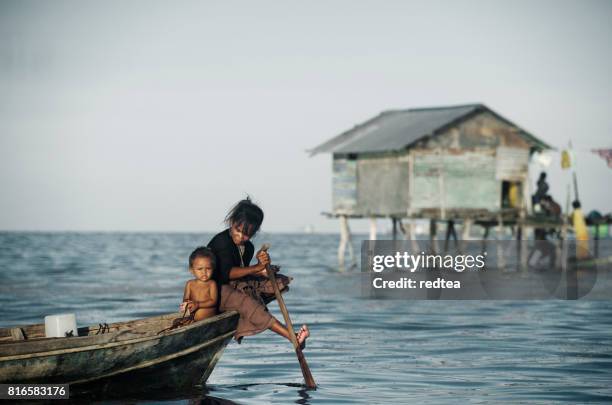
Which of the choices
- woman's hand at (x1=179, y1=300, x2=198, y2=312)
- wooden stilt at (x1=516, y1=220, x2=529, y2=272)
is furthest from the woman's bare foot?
wooden stilt at (x1=516, y1=220, x2=529, y2=272)

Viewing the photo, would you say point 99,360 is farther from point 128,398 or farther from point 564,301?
point 564,301

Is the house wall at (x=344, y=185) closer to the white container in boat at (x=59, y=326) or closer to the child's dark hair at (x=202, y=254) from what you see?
the white container in boat at (x=59, y=326)

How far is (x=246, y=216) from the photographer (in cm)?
976

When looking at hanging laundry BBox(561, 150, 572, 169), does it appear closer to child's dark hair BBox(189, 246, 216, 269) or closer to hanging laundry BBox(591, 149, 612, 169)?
hanging laundry BBox(591, 149, 612, 169)

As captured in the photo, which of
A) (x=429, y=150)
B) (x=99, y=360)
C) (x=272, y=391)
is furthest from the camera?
(x=429, y=150)

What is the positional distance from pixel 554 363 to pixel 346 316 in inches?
296

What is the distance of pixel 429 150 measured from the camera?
3120 centimetres

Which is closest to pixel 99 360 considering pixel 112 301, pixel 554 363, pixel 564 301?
pixel 554 363

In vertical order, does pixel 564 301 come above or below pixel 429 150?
below

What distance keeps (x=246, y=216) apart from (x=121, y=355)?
1.93m

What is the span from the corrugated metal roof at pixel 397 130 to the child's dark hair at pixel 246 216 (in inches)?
820

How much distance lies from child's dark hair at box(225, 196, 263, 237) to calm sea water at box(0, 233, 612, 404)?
1.90m

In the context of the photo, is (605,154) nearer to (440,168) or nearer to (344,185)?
(440,168)

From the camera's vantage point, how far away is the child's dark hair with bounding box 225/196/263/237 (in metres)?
9.76
